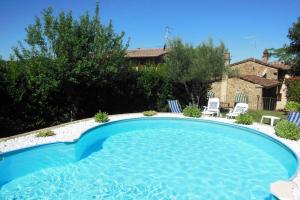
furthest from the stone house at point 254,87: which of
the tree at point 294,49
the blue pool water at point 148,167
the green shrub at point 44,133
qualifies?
the green shrub at point 44,133

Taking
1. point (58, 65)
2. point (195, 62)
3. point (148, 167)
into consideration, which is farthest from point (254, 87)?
point (148, 167)

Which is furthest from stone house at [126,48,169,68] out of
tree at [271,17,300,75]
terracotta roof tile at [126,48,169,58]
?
tree at [271,17,300,75]

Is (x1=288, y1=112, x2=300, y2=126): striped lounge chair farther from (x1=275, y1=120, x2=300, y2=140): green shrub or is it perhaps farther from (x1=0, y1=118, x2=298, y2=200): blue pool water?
(x1=0, y1=118, x2=298, y2=200): blue pool water

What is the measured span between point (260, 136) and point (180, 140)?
3815 mm

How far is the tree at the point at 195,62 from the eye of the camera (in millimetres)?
19094

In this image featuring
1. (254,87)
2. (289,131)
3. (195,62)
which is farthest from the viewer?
(254,87)

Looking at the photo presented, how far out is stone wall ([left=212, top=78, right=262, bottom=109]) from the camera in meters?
28.9

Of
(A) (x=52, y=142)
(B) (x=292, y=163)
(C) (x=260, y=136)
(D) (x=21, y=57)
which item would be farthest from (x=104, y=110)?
(B) (x=292, y=163)

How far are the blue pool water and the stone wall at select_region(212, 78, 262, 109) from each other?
15880 millimetres

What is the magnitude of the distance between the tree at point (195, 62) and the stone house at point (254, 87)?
5.72 meters

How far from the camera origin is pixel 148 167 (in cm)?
977

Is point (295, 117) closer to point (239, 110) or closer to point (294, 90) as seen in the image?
point (239, 110)

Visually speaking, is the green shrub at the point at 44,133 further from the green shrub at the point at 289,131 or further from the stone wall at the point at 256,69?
the stone wall at the point at 256,69

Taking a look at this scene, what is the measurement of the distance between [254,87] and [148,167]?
22366 millimetres
